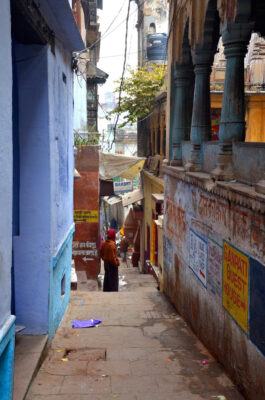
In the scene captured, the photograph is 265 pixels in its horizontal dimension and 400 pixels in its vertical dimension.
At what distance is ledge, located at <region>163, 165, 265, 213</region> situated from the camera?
4.14m

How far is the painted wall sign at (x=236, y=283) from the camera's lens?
15.0ft

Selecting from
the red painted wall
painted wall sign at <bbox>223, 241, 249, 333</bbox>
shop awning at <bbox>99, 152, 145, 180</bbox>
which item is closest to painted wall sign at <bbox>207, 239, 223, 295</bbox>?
painted wall sign at <bbox>223, 241, 249, 333</bbox>

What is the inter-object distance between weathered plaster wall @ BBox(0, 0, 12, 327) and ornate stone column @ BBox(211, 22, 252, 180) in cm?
305

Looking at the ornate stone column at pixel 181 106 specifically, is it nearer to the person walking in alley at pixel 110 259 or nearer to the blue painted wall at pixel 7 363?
the person walking in alley at pixel 110 259

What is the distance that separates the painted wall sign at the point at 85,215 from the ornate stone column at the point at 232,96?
8.12 meters

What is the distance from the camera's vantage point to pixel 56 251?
19.8ft

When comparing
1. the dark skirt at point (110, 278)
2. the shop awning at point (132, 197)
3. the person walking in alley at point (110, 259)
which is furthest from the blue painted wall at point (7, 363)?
the shop awning at point (132, 197)

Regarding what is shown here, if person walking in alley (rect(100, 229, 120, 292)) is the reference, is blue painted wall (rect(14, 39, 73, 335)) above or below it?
above

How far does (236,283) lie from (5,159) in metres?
2.91

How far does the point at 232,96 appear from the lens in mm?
5516

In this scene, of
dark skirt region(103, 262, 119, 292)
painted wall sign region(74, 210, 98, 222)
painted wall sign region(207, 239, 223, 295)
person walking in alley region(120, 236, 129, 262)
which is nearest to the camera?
painted wall sign region(207, 239, 223, 295)

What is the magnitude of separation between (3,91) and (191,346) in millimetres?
4728

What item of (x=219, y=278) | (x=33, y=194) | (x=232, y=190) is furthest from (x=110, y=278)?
(x=232, y=190)

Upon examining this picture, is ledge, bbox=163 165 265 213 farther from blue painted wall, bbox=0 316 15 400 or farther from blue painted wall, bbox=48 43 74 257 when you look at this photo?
blue painted wall, bbox=0 316 15 400
